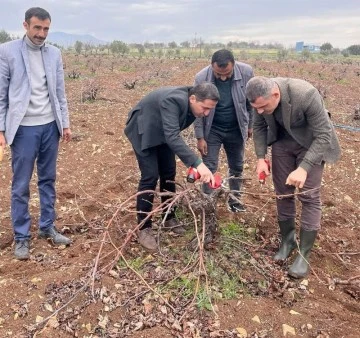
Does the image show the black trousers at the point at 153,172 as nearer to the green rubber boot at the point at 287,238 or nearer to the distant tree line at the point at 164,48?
the green rubber boot at the point at 287,238

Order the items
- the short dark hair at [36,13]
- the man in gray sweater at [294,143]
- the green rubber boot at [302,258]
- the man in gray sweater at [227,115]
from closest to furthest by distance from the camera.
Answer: the man in gray sweater at [294,143] → the short dark hair at [36,13] → the green rubber boot at [302,258] → the man in gray sweater at [227,115]

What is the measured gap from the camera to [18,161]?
3.45 metres

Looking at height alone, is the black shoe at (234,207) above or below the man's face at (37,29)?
below

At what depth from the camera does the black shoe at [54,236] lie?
3.82m

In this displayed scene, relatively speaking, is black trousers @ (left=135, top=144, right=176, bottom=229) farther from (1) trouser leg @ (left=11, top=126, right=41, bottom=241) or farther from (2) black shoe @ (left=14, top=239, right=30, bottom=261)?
(2) black shoe @ (left=14, top=239, right=30, bottom=261)

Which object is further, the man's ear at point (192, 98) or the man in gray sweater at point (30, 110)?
the man in gray sweater at point (30, 110)

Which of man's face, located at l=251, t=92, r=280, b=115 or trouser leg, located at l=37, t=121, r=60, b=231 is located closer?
man's face, located at l=251, t=92, r=280, b=115

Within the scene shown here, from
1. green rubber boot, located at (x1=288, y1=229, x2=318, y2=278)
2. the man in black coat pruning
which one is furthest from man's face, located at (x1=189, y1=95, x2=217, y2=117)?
green rubber boot, located at (x1=288, y1=229, x2=318, y2=278)

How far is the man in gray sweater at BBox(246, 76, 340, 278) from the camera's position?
3096mm

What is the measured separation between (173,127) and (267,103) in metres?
0.66

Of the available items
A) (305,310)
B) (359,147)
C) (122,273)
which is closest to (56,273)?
(122,273)

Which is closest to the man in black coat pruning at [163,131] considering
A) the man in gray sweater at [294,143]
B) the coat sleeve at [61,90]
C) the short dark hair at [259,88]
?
the short dark hair at [259,88]

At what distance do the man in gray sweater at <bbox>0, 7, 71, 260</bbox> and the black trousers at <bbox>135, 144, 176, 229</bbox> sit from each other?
0.77 m

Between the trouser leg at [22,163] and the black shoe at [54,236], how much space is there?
31 cm
